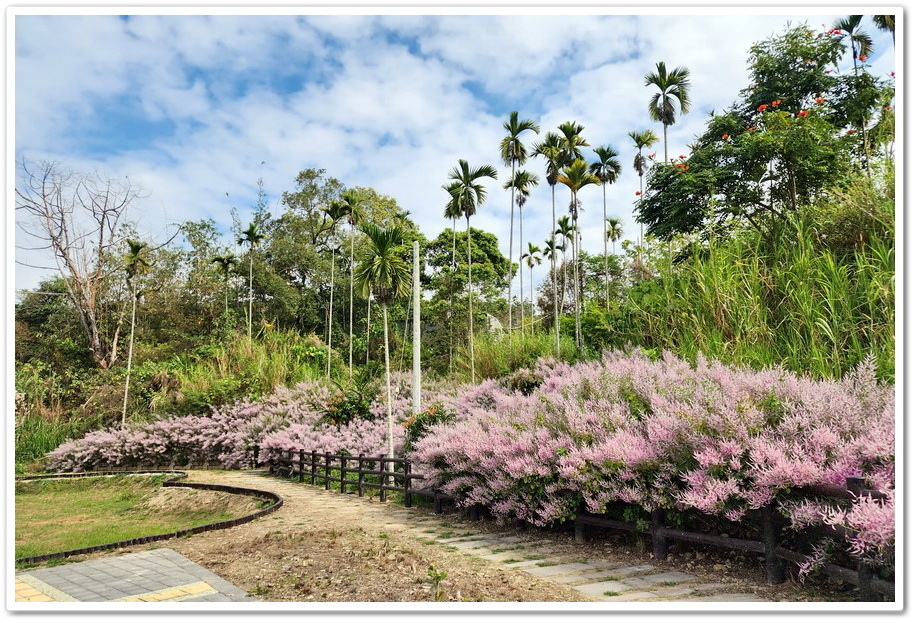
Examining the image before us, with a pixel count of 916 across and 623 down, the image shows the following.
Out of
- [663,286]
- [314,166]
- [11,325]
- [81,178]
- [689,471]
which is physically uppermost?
[314,166]

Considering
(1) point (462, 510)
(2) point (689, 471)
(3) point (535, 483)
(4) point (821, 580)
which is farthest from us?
(1) point (462, 510)

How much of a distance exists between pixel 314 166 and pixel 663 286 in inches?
984

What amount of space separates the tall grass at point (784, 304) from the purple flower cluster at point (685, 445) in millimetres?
1033

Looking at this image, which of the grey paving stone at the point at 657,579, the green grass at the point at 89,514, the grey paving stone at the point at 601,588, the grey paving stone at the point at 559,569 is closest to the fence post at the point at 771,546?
the grey paving stone at the point at 657,579

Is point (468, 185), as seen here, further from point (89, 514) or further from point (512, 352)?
point (89, 514)

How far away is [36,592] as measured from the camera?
439 centimetres

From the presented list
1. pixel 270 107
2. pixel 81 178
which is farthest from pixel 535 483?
pixel 81 178

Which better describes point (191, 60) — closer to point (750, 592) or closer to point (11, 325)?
point (11, 325)

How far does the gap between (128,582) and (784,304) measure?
278 inches

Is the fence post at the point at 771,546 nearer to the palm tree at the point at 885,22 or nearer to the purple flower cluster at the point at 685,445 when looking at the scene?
the purple flower cluster at the point at 685,445

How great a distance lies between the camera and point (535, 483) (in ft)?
19.1

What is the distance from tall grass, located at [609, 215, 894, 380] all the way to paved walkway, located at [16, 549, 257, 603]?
18.1 feet

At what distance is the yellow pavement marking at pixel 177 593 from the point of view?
410 centimetres

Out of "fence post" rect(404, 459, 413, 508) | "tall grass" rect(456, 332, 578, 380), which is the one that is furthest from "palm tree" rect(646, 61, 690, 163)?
"fence post" rect(404, 459, 413, 508)
